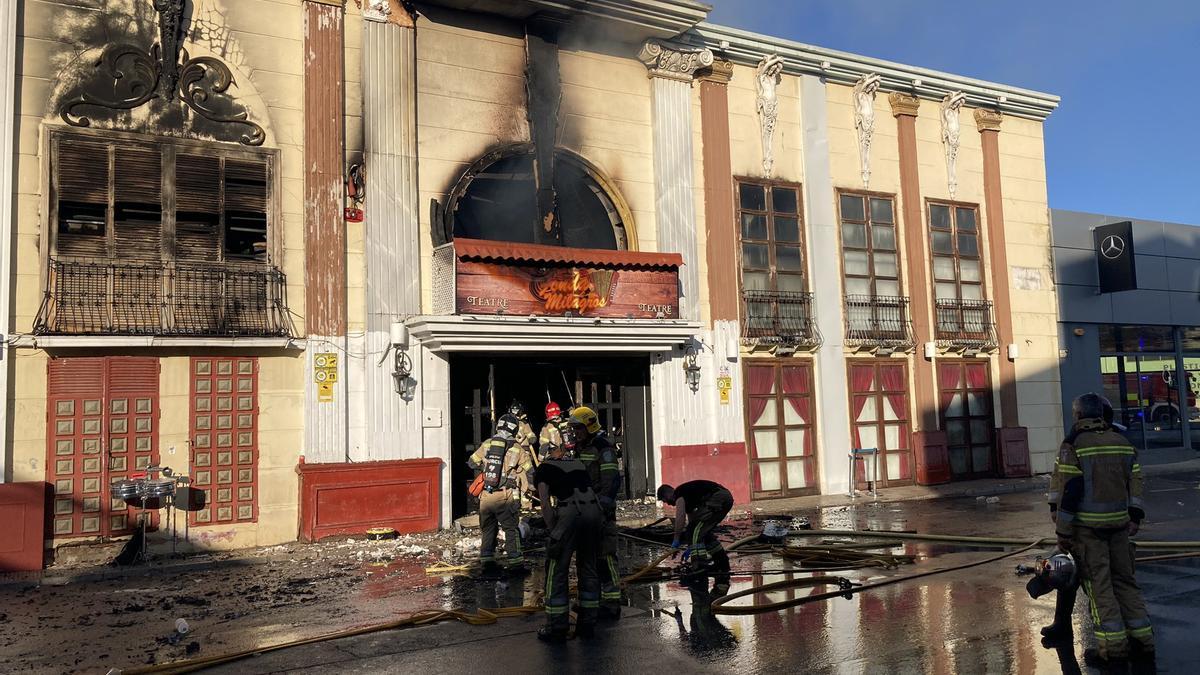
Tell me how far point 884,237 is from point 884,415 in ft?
13.1

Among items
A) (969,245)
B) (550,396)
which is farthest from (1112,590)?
(969,245)

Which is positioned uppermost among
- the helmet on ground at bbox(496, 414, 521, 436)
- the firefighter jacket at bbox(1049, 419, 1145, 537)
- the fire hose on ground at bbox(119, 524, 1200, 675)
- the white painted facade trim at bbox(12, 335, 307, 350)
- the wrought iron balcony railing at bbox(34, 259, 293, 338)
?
the wrought iron balcony railing at bbox(34, 259, 293, 338)

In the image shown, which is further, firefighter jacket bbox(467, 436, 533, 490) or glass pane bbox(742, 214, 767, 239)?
glass pane bbox(742, 214, 767, 239)

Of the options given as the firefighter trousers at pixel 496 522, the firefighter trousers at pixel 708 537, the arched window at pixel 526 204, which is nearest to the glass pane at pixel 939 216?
the arched window at pixel 526 204

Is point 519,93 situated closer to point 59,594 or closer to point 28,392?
point 28,392

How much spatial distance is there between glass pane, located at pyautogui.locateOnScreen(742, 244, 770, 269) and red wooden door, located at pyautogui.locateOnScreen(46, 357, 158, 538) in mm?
11173

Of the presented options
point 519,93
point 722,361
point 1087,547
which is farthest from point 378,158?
point 1087,547

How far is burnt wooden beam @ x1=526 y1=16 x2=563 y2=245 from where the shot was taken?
659 inches

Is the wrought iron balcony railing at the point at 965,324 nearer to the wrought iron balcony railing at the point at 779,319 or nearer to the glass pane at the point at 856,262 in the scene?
the glass pane at the point at 856,262

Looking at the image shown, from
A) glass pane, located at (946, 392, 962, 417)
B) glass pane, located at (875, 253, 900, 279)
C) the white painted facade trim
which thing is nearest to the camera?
the white painted facade trim

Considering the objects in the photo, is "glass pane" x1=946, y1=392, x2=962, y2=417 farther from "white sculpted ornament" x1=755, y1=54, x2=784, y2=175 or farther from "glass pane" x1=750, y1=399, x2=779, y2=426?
"white sculpted ornament" x1=755, y1=54, x2=784, y2=175

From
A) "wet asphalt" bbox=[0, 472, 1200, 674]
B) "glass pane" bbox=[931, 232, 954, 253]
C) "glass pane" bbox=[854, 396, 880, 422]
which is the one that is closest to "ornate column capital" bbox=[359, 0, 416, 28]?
"wet asphalt" bbox=[0, 472, 1200, 674]

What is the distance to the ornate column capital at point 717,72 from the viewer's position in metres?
18.9

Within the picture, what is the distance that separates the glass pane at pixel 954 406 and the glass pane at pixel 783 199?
234 inches
